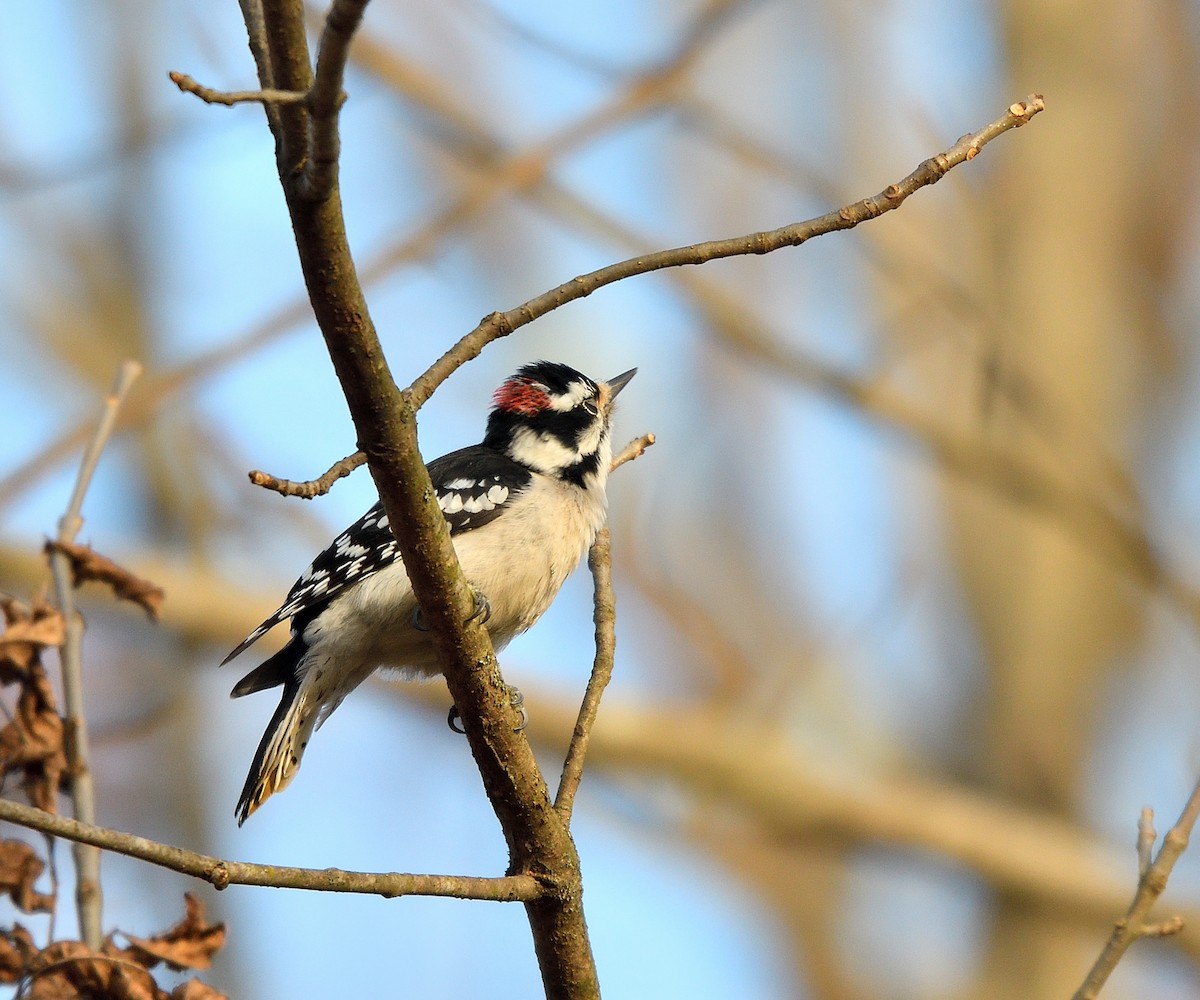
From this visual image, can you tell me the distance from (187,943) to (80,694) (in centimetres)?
63

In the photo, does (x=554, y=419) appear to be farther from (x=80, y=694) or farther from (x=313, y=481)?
(x=313, y=481)

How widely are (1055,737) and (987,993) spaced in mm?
2068

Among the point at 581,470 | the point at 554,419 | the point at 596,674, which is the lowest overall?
the point at 596,674

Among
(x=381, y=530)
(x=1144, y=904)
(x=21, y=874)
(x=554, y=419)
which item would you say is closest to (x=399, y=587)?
(x=381, y=530)

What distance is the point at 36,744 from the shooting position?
3.22 meters

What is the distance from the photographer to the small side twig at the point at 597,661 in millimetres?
3254

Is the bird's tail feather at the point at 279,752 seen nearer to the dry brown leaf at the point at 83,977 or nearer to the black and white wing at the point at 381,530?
the black and white wing at the point at 381,530

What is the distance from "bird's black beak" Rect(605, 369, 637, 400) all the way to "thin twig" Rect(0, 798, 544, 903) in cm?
329

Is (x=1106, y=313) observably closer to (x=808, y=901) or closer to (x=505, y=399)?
(x=808, y=901)

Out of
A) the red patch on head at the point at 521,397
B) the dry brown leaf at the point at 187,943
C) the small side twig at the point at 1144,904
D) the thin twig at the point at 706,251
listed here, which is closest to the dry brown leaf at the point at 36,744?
the dry brown leaf at the point at 187,943

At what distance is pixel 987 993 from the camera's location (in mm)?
10633

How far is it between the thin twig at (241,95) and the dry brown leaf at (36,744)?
1690mm

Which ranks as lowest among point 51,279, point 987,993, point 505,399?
point 987,993

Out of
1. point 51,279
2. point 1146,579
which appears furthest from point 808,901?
point 51,279
